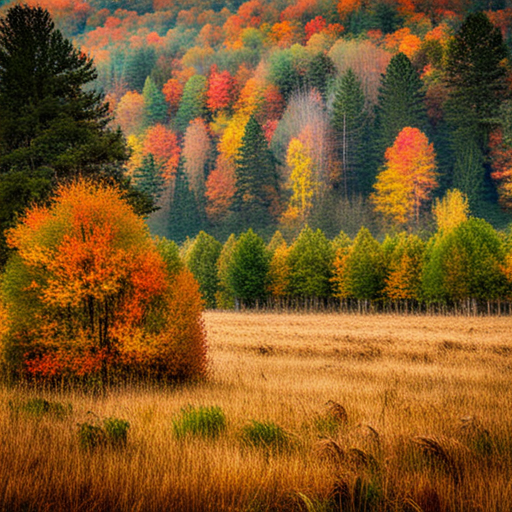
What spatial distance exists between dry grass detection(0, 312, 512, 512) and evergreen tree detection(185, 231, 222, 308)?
68910 mm

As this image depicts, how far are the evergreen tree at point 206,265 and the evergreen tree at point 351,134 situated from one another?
45.0 m

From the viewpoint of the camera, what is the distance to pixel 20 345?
16219 mm

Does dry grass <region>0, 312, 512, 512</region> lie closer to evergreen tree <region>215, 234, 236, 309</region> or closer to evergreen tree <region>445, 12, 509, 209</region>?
evergreen tree <region>215, 234, 236, 309</region>

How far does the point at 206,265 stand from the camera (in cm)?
8519

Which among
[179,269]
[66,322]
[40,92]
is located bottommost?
[66,322]

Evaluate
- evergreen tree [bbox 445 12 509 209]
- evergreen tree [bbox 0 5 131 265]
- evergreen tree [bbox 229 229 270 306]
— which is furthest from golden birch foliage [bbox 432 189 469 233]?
evergreen tree [bbox 0 5 131 265]

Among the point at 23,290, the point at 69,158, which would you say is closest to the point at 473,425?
the point at 23,290

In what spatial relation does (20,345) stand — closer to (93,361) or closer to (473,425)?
(93,361)

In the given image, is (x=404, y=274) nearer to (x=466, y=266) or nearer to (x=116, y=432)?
(x=466, y=266)

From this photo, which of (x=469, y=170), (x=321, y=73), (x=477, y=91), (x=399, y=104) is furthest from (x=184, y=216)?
(x=321, y=73)

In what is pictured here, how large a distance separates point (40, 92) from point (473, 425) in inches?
868

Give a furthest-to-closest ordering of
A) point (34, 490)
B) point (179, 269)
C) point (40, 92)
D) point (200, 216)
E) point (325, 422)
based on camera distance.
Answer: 1. point (200, 216)
2. point (40, 92)
3. point (179, 269)
4. point (325, 422)
5. point (34, 490)

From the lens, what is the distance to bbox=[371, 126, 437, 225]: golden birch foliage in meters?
107

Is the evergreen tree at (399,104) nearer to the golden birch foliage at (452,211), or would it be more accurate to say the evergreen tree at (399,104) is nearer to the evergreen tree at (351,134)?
the evergreen tree at (351,134)
